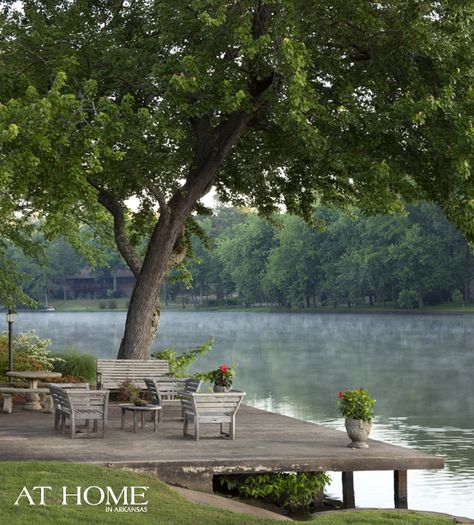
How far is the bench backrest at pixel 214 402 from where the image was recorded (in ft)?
52.6

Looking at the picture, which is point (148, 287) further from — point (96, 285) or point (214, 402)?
point (96, 285)

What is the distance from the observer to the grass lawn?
10.6m

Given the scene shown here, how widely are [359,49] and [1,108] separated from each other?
24.8ft

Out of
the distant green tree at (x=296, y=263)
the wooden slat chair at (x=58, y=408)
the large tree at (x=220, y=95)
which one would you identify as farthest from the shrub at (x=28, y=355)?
the distant green tree at (x=296, y=263)

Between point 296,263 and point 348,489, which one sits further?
point 296,263

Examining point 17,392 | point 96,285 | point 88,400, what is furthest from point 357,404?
point 96,285

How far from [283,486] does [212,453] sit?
1.10 meters

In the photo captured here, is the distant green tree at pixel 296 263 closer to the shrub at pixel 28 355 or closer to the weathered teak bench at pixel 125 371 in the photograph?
the shrub at pixel 28 355

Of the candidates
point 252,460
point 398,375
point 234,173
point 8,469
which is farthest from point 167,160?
point 398,375

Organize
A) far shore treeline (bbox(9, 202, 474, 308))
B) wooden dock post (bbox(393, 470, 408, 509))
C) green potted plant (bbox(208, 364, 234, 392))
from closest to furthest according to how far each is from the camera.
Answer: wooden dock post (bbox(393, 470, 408, 509)) < green potted plant (bbox(208, 364, 234, 392)) < far shore treeline (bbox(9, 202, 474, 308))

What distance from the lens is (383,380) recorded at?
41188 mm

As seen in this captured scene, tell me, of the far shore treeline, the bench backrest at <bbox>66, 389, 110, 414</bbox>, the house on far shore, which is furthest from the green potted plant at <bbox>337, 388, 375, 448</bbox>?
the house on far shore

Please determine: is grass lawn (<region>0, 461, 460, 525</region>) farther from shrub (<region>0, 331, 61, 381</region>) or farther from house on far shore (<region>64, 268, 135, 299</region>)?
house on far shore (<region>64, 268, 135, 299</region>)

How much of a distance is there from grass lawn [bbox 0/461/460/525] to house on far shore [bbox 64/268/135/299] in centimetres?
16811
